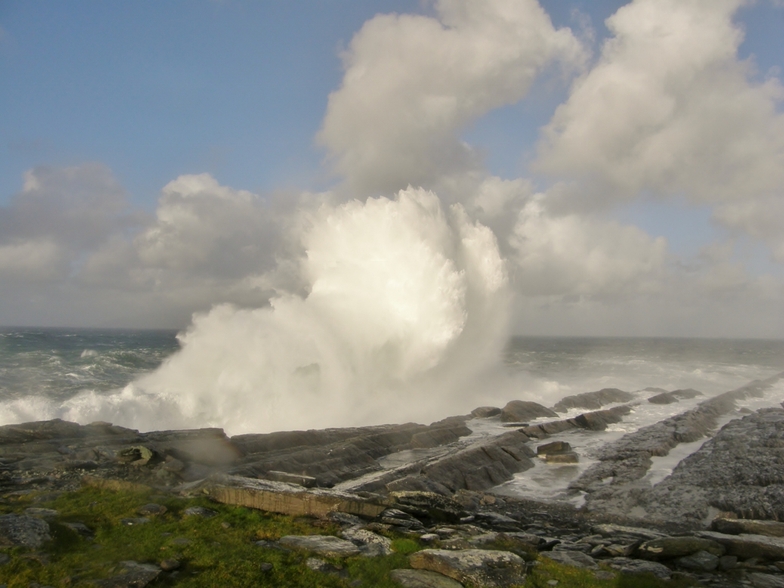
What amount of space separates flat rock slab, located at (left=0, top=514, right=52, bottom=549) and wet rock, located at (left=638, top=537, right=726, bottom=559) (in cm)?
1291

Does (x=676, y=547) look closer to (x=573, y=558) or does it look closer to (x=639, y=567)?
(x=639, y=567)

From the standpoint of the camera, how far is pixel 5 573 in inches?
311

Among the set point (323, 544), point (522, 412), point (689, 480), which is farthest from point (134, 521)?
point (522, 412)

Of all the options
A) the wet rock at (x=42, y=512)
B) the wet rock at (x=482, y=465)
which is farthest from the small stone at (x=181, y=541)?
the wet rock at (x=482, y=465)

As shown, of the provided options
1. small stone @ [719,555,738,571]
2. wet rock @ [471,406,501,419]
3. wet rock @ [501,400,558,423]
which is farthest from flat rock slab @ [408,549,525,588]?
wet rock @ [471,406,501,419]

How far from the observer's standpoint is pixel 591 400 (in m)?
43.9

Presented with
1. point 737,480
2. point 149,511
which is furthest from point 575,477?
point 149,511

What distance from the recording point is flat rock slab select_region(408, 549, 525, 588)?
28.9ft

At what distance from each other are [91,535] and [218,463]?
10931 mm

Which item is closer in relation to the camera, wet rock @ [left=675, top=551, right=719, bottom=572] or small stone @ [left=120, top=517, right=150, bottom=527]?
small stone @ [left=120, top=517, right=150, bottom=527]

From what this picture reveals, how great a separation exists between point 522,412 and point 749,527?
23.2 metres

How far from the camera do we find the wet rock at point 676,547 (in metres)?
11.5

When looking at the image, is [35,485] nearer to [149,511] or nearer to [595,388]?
[149,511]

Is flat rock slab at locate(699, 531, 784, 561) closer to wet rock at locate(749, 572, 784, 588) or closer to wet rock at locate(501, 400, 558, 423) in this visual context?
wet rock at locate(749, 572, 784, 588)
